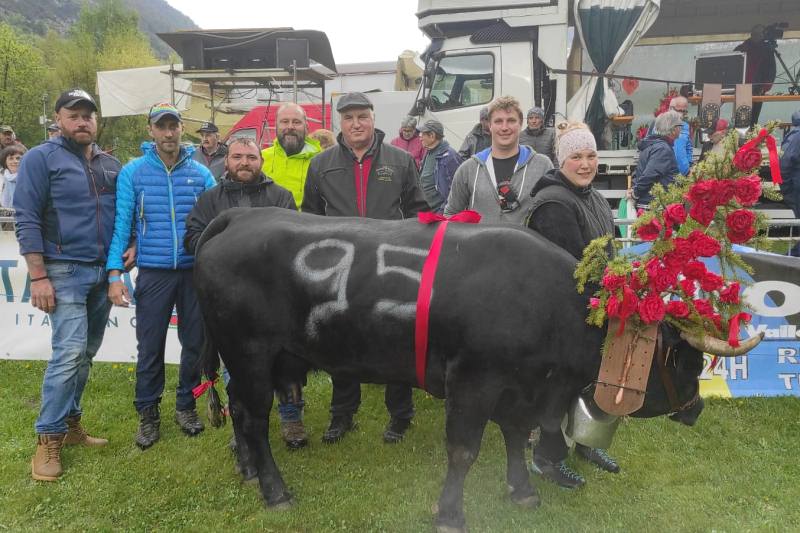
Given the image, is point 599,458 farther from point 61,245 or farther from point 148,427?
point 61,245

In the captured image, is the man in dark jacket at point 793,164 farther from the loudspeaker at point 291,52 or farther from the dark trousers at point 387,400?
the loudspeaker at point 291,52

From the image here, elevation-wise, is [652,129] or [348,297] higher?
[652,129]

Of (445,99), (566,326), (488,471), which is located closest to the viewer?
(566,326)

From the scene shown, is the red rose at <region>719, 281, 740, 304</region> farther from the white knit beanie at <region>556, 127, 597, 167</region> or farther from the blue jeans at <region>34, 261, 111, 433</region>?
the blue jeans at <region>34, 261, 111, 433</region>

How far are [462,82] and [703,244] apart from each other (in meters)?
7.33

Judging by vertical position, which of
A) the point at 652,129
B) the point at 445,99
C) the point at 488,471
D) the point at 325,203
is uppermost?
the point at 445,99

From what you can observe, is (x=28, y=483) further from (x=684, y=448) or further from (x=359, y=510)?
(x=684, y=448)

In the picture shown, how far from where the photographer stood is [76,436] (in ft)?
12.9

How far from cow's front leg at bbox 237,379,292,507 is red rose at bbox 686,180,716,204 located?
2226 millimetres

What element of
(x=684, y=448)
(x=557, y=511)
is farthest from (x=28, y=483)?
(x=684, y=448)

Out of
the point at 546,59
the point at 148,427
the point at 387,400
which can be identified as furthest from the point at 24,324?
the point at 546,59

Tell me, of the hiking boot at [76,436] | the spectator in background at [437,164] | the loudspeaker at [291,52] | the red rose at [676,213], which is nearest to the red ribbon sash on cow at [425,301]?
the red rose at [676,213]

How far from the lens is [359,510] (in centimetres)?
316

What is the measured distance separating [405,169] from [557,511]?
216 cm
